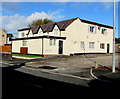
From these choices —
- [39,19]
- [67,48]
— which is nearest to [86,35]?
[67,48]

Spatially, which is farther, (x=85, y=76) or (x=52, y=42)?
(x=52, y=42)

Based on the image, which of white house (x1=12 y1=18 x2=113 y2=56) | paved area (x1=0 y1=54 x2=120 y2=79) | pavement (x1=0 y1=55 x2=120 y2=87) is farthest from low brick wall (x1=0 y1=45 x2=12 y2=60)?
pavement (x1=0 y1=55 x2=120 y2=87)

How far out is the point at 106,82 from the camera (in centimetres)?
795

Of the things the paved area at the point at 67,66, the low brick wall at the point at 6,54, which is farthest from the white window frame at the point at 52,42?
the paved area at the point at 67,66

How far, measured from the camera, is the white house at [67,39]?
2392 cm

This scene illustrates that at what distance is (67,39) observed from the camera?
85.8 feet

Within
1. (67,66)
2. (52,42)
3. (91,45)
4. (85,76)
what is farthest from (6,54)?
(85,76)

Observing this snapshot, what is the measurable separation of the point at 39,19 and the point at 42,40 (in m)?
41.9

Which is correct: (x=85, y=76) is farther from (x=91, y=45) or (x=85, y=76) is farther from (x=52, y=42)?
(x=91, y=45)

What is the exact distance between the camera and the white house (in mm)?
23922

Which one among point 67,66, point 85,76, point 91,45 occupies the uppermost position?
point 91,45

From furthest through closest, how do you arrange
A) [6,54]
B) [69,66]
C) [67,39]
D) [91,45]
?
[91,45] < [67,39] < [6,54] < [69,66]

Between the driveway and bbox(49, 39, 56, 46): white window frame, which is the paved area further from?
bbox(49, 39, 56, 46): white window frame

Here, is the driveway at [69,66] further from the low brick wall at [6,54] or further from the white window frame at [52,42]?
the low brick wall at [6,54]
